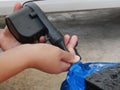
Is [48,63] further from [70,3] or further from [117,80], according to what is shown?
[70,3]

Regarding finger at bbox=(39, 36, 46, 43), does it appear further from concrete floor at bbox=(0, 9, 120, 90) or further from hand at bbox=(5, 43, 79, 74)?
concrete floor at bbox=(0, 9, 120, 90)

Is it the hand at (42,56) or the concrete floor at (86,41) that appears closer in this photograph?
the hand at (42,56)

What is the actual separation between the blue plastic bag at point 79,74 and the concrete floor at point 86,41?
38cm

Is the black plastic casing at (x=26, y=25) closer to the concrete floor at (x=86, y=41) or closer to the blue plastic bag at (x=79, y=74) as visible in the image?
the blue plastic bag at (x=79, y=74)

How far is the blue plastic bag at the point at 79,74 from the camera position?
687mm

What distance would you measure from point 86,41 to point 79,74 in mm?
775

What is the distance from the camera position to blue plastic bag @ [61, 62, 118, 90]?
69 cm

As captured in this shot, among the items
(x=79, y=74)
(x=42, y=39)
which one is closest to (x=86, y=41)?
(x=42, y=39)

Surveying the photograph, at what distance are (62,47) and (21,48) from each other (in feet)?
0.41

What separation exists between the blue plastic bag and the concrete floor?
375 mm

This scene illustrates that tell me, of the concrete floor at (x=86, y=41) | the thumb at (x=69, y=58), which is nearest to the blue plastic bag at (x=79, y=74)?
the thumb at (x=69, y=58)

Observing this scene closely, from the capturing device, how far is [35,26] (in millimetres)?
803

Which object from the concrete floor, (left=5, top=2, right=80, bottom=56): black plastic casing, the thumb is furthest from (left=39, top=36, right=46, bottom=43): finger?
the concrete floor

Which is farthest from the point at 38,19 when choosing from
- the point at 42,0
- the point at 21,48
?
the point at 42,0
